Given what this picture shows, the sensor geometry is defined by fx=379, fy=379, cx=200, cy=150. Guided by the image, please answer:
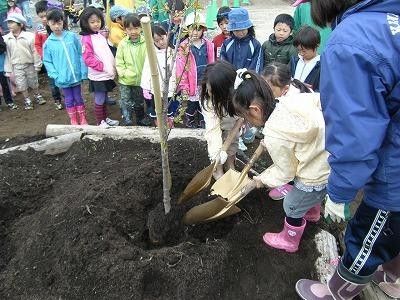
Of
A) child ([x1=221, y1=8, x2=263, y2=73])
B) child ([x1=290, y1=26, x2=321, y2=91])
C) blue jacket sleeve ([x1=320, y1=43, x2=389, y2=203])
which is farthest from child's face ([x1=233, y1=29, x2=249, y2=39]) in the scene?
blue jacket sleeve ([x1=320, y1=43, x2=389, y2=203])

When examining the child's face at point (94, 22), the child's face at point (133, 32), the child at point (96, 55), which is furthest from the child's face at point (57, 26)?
the child's face at point (133, 32)

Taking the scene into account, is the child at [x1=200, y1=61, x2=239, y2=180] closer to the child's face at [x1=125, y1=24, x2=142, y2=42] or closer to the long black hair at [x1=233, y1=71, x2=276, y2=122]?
the long black hair at [x1=233, y1=71, x2=276, y2=122]

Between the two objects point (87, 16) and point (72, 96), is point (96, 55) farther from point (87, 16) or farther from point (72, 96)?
point (72, 96)

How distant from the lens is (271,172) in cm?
249

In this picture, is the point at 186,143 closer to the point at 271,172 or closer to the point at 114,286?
the point at 271,172

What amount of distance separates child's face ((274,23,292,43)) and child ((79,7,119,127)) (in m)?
2.15

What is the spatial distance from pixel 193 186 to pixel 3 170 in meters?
1.90

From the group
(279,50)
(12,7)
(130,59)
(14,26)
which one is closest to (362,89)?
(279,50)

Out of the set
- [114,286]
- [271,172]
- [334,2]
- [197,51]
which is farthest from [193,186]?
[197,51]

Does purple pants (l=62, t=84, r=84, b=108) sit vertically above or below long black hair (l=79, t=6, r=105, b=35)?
below

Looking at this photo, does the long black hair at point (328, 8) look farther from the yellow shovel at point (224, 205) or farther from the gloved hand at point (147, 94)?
the gloved hand at point (147, 94)

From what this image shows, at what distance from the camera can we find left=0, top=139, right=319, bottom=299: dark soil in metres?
2.39

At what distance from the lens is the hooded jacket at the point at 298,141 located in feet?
7.36

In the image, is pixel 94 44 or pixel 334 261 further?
pixel 94 44
